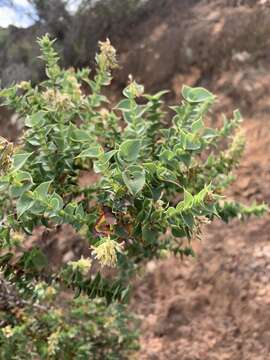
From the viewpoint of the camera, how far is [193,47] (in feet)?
17.6

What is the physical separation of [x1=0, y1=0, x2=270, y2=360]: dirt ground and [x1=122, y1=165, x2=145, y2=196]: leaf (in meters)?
2.44

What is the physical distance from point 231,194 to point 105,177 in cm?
310

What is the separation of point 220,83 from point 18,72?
1972 mm

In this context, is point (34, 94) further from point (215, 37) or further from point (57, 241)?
point (215, 37)

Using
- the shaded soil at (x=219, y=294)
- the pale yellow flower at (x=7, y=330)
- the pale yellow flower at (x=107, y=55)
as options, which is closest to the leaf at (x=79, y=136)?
the pale yellow flower at (x=107, y=55)

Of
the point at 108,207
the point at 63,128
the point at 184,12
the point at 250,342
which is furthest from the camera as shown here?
the point at 184,12

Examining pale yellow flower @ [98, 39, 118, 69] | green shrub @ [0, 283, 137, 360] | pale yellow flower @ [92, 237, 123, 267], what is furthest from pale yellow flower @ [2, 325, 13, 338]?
pale yellow flower @ [92, 237, 123, 267]

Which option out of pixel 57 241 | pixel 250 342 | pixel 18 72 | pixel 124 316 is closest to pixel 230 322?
pixel 250 342

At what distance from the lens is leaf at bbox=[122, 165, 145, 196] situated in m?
1.35

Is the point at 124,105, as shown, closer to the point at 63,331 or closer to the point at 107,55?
the point at 107,55

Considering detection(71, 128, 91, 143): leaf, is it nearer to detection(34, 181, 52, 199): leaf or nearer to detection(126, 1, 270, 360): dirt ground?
detection(34, 181, 52, 199): leaf

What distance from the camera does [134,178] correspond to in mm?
1369

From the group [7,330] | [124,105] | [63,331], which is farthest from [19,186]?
[63,331]

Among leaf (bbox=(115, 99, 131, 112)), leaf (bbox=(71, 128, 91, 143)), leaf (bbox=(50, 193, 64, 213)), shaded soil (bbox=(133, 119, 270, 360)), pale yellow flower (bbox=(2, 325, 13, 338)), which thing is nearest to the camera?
leaf (bbox=(50, 193, 64, 213))
